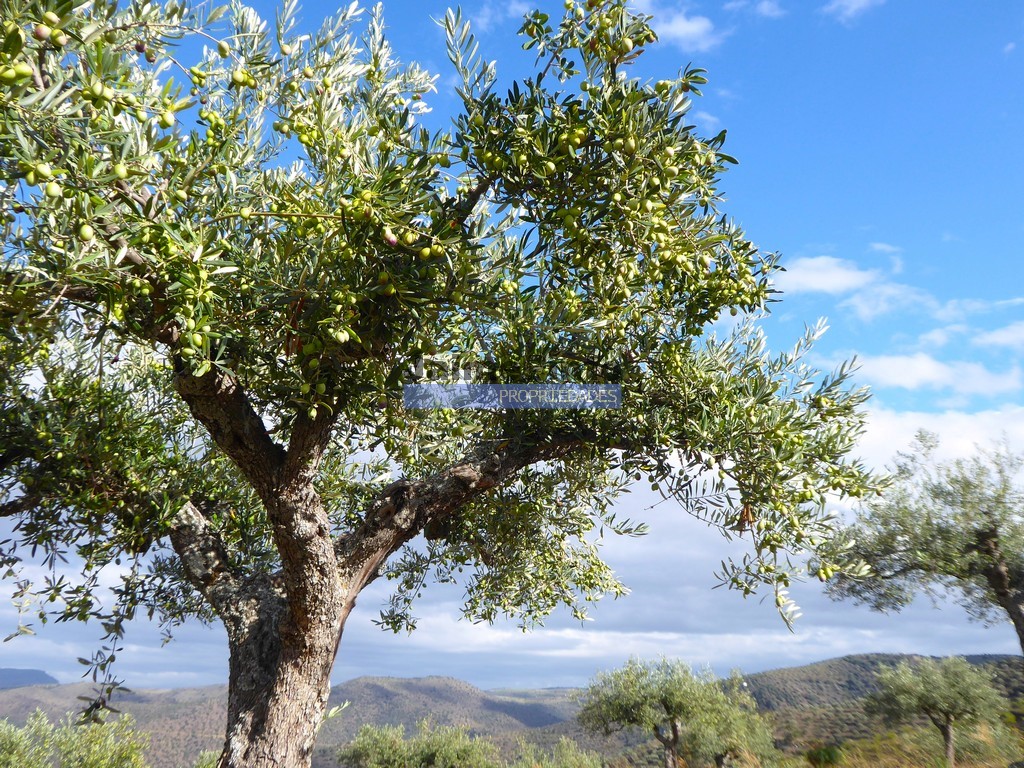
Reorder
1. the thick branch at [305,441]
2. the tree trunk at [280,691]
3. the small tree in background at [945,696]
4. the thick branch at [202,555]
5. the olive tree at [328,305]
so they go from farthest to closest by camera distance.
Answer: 1. the small tree in background at [945,696]
2. the thick branch at [202,555]
3. the tree trunk at [280,691]
4. the thick branch at [305,441]
5. the olive tree at [328,305]

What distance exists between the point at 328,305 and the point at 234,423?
1699 millimetres

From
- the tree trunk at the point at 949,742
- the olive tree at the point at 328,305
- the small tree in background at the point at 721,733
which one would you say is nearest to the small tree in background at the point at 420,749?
the small tree in background at the point at 721,733

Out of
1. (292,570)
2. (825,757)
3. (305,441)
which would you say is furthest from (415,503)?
(825,757)

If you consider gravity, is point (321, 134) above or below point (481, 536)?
above

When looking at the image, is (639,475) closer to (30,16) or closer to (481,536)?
(481,536)

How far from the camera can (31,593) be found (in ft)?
25.3

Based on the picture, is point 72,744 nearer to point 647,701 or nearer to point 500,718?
point 647,701

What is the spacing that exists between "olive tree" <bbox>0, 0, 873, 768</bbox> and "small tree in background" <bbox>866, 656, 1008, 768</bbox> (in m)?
23.9

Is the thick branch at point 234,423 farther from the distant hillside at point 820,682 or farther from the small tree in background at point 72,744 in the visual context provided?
the distant hillside at point 820,682

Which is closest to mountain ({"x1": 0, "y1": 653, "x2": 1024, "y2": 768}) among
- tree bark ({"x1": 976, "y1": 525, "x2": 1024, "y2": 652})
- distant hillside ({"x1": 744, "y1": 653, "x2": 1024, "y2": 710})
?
distant hillside ({"x1": 744, "y1": 653, "x2": 1024, "y2": 710})

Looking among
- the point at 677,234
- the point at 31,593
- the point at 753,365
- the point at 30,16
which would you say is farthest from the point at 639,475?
the point at 31,593

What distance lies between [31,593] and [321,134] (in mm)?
6673

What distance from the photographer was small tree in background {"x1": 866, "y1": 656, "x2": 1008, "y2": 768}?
24.5 metres

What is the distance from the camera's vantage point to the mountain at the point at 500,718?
108 ft
